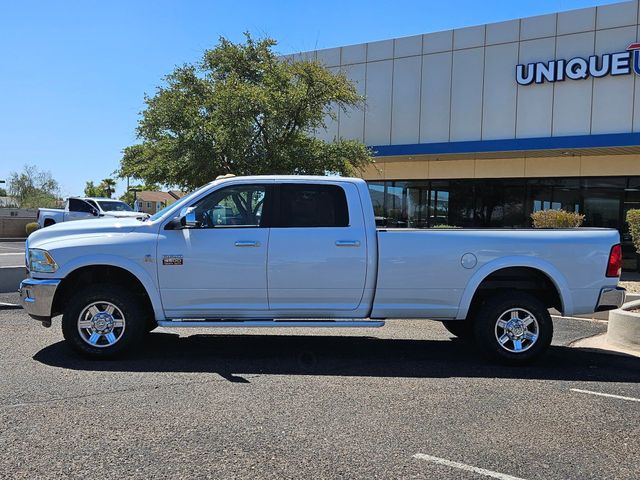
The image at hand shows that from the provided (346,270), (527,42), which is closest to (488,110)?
(527,42)

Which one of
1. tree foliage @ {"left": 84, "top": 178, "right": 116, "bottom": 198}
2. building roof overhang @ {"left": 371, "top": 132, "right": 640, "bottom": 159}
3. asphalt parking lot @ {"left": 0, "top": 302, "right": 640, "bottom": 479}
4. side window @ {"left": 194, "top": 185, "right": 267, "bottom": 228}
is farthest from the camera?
tree foliage @ {"left": 84, "top": 178, "right": 116, "bottom": 198}

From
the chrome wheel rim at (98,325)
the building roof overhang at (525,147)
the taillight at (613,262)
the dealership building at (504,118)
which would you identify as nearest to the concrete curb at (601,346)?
the taillight at (613,262)

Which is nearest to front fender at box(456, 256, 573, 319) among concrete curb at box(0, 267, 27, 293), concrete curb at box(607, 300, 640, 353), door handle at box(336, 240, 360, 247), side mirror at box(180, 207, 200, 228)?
door handle at box(336, 240, 360, 247)

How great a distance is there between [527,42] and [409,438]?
1559 centimetres

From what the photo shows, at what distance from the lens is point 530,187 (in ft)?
61.0

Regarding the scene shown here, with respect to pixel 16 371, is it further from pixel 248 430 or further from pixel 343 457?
pixel 343 457

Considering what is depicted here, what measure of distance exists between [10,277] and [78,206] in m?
11.9

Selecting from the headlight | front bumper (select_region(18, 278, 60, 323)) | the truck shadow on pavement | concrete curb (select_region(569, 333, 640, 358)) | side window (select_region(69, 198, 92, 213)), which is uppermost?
side window (select_region(69, 198, 92, 213))

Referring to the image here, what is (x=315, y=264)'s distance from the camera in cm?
631

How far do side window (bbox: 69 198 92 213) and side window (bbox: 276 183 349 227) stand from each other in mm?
17133

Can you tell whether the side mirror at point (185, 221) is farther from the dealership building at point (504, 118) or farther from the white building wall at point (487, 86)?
the white building wall at point (487, 86)

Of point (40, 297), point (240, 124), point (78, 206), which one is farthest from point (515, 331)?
point (78, 206)

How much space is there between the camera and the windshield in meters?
21.9

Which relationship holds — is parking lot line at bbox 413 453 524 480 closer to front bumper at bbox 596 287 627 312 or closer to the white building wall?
front bumper at bbox 596 287 627 312
